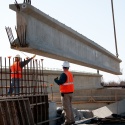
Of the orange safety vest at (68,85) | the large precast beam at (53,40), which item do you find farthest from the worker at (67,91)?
the large precast beam at (53,40)

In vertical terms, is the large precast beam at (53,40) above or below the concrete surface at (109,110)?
above

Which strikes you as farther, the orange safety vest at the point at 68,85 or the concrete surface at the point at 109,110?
the concrete surface at the point at 109,110

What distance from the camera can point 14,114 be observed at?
8.65m

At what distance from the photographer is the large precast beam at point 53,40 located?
9414 mm

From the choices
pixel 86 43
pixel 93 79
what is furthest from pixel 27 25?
pixel 93 79

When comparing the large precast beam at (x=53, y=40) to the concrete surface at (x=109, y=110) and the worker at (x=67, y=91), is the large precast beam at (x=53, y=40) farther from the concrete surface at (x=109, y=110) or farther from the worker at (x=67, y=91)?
the concrete surface at (x=109, y=110)

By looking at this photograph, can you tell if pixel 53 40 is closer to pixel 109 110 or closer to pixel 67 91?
pixel 67 91

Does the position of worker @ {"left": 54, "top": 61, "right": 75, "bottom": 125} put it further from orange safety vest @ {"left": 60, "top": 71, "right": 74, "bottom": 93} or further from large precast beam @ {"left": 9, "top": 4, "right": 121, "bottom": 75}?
large precast beam @ {"left": 9, "top": 4, "right": 121, "bottom": 75}

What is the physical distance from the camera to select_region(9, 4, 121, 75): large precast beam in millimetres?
9414

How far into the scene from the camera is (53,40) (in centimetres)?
1159

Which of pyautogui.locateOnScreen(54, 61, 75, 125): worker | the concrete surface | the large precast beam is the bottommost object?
the concrete surface

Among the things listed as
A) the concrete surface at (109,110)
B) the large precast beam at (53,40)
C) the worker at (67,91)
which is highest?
the large precast beam at (53,40)

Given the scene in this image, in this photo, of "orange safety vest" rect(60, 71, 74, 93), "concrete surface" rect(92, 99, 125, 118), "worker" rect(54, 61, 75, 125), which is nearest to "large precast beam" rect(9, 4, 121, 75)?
"worker" rect(54, 61, 75, 125)

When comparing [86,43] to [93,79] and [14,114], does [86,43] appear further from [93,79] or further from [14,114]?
[93,79]
